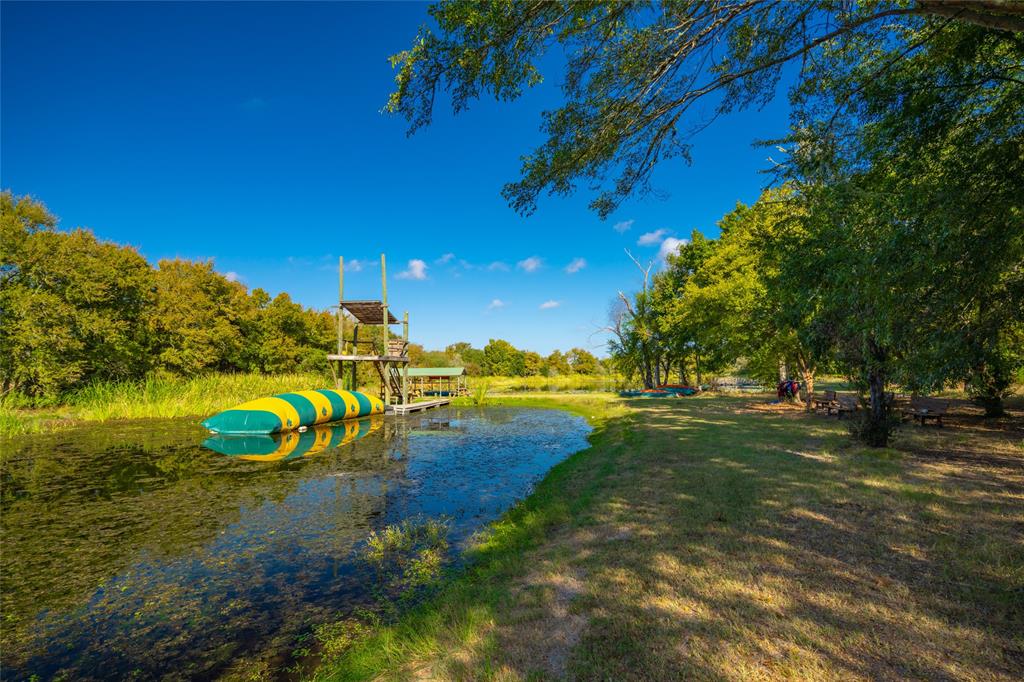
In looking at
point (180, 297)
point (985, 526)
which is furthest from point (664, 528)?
point (180, 297)

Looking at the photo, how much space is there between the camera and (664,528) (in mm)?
5289

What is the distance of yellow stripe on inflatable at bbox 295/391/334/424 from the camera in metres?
17.2

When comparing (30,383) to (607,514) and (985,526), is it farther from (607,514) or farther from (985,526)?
(985,526)

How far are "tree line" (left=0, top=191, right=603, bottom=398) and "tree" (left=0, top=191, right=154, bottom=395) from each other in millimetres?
38

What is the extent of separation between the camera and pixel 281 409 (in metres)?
15.4

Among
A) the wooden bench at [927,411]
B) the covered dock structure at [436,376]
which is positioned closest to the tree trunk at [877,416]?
the wooden bench at [927,411]

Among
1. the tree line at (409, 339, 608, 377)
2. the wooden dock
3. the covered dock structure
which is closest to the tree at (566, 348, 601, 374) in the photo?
the tree line at (409, 339, 608, 377)

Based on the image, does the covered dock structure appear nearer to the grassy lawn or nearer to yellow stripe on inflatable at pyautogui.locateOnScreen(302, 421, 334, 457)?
yellow stripe on inflatable at pyautogui.locateOnScreen(302, 421, 334, 457)

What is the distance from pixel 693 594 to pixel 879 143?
6382mm

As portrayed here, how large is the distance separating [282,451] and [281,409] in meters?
3.27

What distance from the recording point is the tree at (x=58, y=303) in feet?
59.6

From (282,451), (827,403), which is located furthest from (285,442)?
(827,403)

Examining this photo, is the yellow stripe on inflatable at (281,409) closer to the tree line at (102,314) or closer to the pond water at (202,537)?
the pond water at (202,537)

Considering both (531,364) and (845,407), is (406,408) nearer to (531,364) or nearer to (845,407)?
(845,407)
